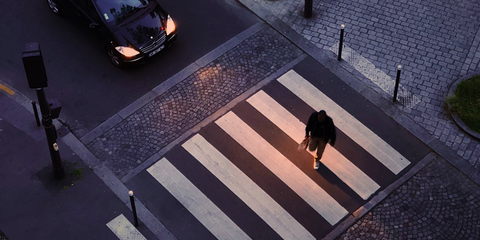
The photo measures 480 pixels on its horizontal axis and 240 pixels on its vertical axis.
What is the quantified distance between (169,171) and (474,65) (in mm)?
8300

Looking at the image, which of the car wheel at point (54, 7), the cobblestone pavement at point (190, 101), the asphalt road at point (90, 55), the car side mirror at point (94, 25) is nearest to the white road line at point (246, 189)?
the cobblestone pavement at point (190, 101)

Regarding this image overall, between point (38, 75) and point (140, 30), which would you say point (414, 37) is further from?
point (38, 75)

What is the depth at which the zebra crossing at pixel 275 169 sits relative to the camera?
11.9 metres

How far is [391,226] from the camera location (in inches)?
462

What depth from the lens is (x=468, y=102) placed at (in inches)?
534

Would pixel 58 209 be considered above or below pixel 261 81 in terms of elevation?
below

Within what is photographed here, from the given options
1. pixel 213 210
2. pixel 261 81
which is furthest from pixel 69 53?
pixel 213 210

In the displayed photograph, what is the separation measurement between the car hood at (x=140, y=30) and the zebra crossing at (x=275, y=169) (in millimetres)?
2876

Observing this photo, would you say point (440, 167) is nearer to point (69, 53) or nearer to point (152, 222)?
point (152, 222)

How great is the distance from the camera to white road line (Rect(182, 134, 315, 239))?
11.8 meters

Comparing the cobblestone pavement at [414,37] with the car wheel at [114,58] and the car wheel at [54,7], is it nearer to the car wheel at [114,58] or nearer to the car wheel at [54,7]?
the car wheel at [114,58]

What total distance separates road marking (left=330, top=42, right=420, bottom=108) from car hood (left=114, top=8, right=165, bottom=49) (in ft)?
15.3

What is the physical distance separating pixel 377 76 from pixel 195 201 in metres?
5.76

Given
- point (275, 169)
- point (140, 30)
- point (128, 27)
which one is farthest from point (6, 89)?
point (275, 169)
